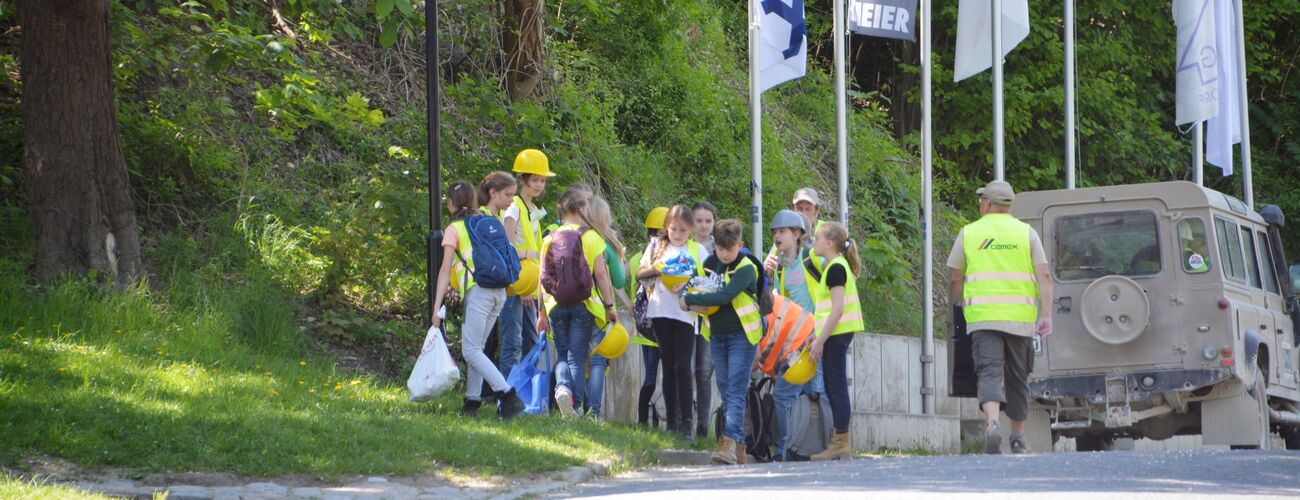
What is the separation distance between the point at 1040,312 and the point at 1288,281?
3573mm

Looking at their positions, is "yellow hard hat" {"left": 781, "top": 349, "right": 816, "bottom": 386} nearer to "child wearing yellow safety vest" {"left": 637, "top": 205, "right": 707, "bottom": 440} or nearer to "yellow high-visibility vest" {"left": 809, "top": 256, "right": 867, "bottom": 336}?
"yellow high-visibility vest" {"left": 809, "top": 256, "right": 867, "bottom": 336}

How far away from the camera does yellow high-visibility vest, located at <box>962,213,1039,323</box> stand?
11.8 meters

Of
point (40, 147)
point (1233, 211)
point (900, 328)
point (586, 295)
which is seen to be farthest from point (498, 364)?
point (900, 328)

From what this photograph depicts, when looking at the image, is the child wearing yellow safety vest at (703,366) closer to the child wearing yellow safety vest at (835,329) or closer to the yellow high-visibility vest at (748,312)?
the yellow high-visibility vest at (748,312)

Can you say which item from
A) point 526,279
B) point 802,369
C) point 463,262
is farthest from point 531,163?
point 802,369

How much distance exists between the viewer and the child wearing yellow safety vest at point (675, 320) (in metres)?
11.6

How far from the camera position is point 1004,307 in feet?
38.7

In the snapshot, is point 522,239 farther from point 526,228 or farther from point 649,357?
point 649,357

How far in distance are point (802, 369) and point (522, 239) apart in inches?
86.8

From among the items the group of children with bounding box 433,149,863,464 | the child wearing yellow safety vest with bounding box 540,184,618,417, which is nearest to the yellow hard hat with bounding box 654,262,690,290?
the group of children with bounding box 433,149,863,464

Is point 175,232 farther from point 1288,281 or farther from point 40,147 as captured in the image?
point 1288,281

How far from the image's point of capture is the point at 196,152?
50.1 ft

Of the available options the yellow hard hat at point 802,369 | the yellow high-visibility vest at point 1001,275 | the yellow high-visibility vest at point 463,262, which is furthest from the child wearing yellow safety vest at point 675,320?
the yellow high-visibility vest at point 1001,275

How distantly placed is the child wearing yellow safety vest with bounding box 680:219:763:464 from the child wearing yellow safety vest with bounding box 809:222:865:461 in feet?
1.43
